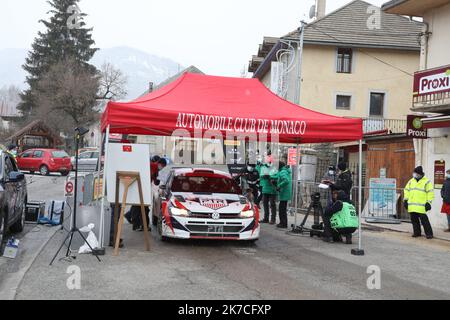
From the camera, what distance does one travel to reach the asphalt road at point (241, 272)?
6.78m

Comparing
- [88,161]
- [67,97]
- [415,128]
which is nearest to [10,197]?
[415,128]

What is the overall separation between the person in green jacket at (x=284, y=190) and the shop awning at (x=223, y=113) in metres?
3.20

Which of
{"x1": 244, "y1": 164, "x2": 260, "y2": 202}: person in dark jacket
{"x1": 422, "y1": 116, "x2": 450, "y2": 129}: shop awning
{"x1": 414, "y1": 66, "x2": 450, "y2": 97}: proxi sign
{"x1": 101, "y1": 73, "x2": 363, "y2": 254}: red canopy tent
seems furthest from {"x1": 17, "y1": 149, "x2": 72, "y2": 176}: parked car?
{"x1": 101, "y1": 73, "x2": 363, "y2": 254}: red canopy tent

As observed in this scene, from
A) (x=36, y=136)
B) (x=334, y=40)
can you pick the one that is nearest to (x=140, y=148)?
(x=334, y=40)

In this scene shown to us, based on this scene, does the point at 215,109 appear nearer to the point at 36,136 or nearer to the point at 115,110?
the point at 115,110

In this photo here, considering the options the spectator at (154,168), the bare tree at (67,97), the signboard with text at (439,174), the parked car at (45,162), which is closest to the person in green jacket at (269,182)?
the spectator at (154,168)

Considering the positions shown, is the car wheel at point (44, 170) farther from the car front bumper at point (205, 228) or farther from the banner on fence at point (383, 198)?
the car front bumper at point (205, 228)

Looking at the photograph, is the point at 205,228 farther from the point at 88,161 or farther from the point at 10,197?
the point at 88,161

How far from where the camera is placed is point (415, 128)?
662 inches

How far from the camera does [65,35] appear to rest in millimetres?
65250

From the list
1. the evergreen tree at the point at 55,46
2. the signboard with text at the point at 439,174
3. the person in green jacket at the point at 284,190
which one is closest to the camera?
the person in green jacket at the point at 284,190

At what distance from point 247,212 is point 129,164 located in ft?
7.98

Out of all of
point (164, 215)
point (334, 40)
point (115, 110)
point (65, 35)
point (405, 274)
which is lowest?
point (405, 274)

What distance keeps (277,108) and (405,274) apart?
4228 millimetres
